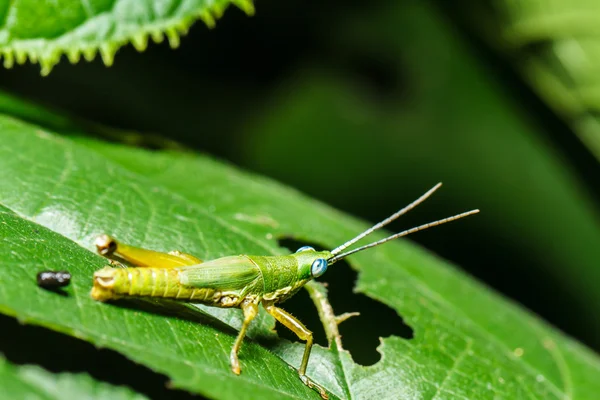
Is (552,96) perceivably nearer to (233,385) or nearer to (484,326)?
(484,326)

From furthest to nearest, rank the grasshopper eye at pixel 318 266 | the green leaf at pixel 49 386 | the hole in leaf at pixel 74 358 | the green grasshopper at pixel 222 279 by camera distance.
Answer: the grasshopper eye at pixel 318 266 < the green grasshopper at pixel 222 279 < the hole in leaf at pixel 74 358 < the green leaf at pixel 49 386

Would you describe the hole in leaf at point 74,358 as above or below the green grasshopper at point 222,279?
below

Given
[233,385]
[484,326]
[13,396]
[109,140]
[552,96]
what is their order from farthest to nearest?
[552,96] → [109,140] → [484,326] → [233,385] → [13,396]

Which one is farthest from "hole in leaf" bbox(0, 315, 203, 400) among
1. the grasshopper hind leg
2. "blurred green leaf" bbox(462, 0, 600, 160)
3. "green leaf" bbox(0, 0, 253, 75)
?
"blurred green leaf" bbox(462, 0, 600, 160)

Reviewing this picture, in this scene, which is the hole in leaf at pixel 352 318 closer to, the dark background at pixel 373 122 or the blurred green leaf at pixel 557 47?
the blurred green leaf at pixel 557 47

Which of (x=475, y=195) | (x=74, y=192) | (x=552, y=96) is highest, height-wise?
(x=552, y=96)

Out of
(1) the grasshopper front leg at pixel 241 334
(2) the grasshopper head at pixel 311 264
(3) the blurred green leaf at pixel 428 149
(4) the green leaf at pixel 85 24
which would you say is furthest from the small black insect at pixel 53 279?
(3) the blurred green leaf at pixel 428 149

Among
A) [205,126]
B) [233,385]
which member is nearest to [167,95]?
[205,126]

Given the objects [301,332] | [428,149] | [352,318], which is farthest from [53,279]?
[428,149]
